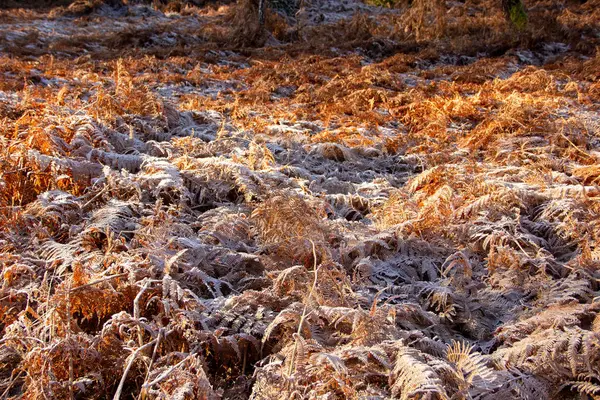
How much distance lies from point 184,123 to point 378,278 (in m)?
3.59

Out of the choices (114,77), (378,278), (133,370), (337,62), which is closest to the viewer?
(133,370)

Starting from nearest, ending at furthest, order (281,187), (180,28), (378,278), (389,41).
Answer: (378,278) < (281,187) < (389,41) < (180,28)

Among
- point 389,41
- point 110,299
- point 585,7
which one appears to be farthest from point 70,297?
point 585,7

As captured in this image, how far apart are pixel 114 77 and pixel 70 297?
21.2 feet

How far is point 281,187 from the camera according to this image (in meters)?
3.92

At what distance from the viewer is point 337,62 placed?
10516 mm

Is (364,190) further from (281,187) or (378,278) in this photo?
(378,278)

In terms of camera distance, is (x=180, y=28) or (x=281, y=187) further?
(x=180, y=28)

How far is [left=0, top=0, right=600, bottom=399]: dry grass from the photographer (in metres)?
2.15

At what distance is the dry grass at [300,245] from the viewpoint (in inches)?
84.6

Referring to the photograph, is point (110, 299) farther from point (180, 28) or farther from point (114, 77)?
point (180, 28)

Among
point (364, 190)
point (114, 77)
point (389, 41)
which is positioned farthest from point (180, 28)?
point (364, 190)

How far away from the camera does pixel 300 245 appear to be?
3018 millimetres

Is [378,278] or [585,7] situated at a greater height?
[585,7]
